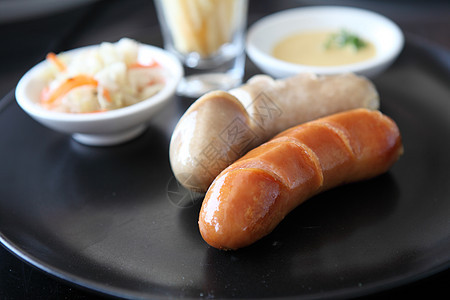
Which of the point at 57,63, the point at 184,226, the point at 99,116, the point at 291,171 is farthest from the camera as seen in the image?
the point at 57,63

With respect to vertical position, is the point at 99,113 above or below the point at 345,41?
above

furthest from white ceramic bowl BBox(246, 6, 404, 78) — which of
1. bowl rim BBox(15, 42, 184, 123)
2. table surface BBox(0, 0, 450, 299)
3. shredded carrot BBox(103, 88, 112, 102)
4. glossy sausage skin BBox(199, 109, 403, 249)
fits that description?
shredded carrot BBox(103, 88, 112, 102)

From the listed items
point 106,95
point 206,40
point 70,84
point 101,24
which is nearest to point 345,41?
point 206,40

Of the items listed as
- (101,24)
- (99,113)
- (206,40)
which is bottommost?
(101,24)

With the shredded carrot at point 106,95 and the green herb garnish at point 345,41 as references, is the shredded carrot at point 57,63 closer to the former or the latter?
the shredded carrot at point 106,95

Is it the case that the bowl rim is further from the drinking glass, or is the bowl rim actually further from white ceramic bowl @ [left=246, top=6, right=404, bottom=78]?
white ceramic bowl @ [left=246, top=6, right=404, bottom=78]

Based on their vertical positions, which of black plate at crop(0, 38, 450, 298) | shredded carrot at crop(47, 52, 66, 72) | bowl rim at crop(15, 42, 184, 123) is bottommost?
black plate at crop(0, 38, 450, 298)

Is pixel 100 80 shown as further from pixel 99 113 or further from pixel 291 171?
pixel 291 171
